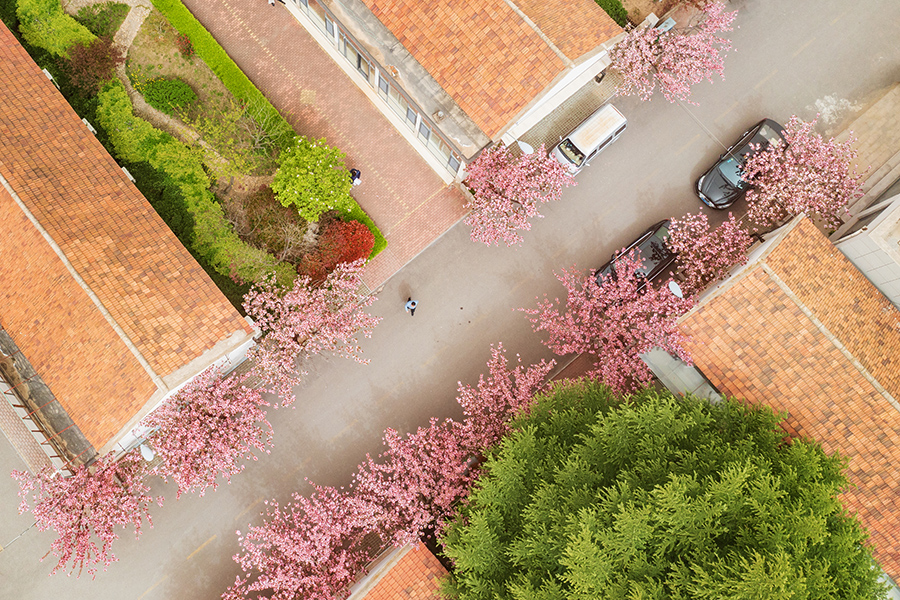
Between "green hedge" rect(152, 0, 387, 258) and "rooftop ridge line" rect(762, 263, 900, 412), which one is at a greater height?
"green hedge" rect(152, 0, 387, 258)

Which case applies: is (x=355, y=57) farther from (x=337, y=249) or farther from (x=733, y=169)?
(x=733, y=169)

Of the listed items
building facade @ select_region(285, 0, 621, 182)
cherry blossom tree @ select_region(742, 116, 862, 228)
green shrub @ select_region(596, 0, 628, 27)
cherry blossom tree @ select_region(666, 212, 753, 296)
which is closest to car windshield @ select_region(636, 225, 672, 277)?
cherry blossom tree @ select_region(666, 212, 753, 296)

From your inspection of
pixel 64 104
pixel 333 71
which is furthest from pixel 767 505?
pixel 64 104

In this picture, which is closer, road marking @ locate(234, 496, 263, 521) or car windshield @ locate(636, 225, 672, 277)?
car windshield @ locate(636, 225, 672, 277)

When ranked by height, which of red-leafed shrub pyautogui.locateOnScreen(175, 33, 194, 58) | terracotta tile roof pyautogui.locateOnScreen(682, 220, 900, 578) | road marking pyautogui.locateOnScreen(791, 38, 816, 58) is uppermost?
red-leafed shrub pyautogui.locateOnScreen(175, 33, 194, 58)

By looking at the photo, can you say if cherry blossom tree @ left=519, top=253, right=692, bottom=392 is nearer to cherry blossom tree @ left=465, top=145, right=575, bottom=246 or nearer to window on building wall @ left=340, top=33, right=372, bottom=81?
cherry blossom tree @ left=465, top=145, right=575, bottom=246

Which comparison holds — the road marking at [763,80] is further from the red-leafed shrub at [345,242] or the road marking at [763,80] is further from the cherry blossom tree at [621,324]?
the red-leafed shrub at [345,242]
